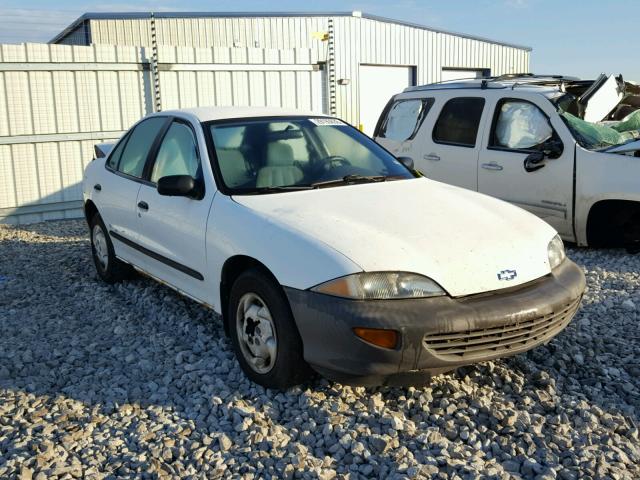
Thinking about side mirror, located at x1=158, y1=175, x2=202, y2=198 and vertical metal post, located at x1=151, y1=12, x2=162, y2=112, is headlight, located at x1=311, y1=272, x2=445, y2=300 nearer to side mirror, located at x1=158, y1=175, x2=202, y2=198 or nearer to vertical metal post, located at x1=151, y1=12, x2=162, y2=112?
side mirror, located at x1=158, y1=175, x2=202, y2=198

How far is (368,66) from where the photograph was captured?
1898 centimetres

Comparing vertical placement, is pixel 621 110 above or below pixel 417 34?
below

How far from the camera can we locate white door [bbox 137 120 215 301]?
4254 millimetres

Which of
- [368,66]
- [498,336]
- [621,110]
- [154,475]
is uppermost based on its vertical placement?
[368,66]

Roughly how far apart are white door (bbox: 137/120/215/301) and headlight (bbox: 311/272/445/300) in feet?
4.10

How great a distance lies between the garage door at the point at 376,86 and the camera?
1816 cm

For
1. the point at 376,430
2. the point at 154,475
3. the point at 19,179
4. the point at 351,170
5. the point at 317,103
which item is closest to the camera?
the point at 154,475

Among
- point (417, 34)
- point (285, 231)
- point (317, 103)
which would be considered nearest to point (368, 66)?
point (417, 34)

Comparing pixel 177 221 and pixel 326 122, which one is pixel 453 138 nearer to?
pixel 326 122

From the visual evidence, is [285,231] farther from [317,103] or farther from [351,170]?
[317,103]

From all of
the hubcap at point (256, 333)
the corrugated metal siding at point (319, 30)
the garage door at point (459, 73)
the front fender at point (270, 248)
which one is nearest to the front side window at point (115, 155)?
the front fender at point (270, 248)

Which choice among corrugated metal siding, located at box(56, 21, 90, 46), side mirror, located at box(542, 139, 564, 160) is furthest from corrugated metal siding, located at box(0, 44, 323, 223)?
corrugated metal siding, located at box(56, 21, 90, 46)

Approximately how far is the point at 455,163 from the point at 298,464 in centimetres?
509

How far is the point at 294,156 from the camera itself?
458 centimetres
